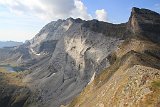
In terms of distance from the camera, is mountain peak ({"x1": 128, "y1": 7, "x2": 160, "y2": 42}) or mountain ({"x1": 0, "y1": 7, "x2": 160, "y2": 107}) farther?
mountain peak ({"x1": 128, "y1": 7, "x2": 160, "y2": 42})

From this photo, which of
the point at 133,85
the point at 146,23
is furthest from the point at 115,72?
the point at 146,23

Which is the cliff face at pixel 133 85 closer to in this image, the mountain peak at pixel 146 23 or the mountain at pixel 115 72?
A: the mountain at pixel 115 72

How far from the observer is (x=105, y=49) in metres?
175

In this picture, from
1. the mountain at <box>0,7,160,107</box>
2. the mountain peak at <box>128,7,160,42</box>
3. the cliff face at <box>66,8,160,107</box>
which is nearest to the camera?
the cliff face at <box>66,8,160,107</box>

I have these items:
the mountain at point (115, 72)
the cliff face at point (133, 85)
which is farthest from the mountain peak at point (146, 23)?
the cliff face at point (133, 85)

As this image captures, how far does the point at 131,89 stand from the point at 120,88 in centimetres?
451

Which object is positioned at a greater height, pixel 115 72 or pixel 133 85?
pixel 115 72

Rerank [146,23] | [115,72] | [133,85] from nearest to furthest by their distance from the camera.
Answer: [133,85]
[115,72]
[146,23]

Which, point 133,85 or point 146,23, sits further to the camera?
point 146,23

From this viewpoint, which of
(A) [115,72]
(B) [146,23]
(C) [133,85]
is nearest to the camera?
(C) [133,85]

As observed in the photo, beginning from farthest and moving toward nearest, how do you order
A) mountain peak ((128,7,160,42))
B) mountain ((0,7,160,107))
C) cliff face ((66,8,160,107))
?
mountain peak ((128,7,160,42)) → mountain ((0,7,160,107)) → cliff face ((66,8,160,107))

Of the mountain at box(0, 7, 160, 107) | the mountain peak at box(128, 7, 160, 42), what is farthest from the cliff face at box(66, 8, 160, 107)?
the mountain peak at box(128, 7, 160, 42)

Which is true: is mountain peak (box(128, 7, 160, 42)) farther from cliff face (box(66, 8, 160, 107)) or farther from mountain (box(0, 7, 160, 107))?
cliff face (box(66, 8, 160, 107))

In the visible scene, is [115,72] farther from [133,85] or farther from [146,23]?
[146,23]
